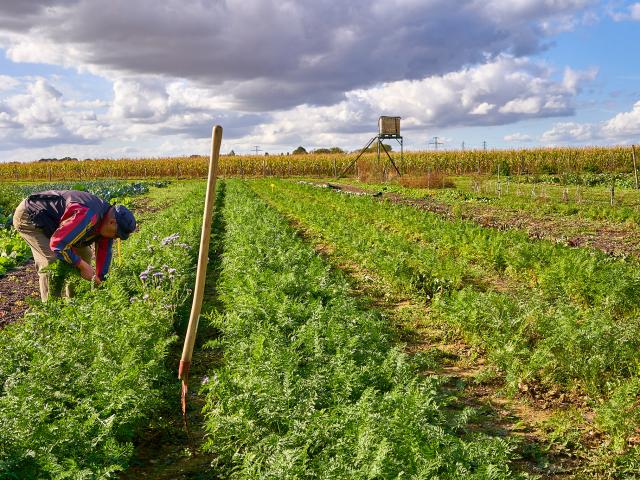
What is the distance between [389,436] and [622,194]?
23420 mm

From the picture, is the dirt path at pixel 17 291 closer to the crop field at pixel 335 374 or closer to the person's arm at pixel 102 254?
the crop field at pixel 335 374

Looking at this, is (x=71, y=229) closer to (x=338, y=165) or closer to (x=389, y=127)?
(x=389, y=127)

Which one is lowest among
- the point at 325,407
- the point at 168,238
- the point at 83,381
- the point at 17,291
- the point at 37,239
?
the point at 325,407

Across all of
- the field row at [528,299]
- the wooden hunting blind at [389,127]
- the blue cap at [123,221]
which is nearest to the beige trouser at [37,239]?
the blue cap at [123,221]

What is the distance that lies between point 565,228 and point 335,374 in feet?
38.9

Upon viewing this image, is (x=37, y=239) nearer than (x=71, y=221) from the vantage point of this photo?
No

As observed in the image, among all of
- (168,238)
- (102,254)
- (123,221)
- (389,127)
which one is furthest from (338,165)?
(123,221)

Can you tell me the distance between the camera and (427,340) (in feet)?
23.5

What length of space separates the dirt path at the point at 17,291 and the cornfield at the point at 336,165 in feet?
110

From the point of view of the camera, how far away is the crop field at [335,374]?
3.77m

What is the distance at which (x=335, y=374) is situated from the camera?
15.0ft

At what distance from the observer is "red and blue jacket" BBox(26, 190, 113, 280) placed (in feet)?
19.8

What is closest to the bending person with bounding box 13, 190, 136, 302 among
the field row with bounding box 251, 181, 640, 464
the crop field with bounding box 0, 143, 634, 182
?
the field row with bounding box 251, 181, 640, 464

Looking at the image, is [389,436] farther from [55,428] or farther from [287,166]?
[287,166]
